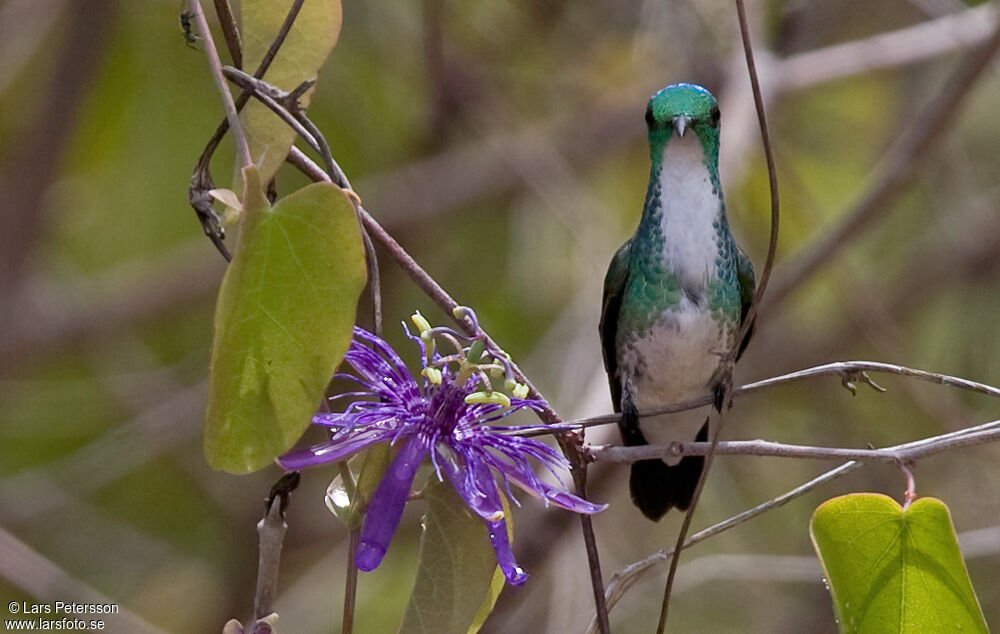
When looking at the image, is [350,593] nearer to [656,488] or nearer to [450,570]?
[450,570]

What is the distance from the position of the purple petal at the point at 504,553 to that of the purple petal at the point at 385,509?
0.38 feet

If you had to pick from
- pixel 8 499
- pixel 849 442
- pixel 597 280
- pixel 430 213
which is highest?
pixel 430 213

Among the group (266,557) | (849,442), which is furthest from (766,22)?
(266,557)

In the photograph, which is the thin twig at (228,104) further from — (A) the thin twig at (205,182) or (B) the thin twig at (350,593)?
(B) the thin twig at (350,593)

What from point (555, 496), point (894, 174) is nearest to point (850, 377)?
point (555, 496)

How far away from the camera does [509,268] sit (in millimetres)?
4586

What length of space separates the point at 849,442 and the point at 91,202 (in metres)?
2.65

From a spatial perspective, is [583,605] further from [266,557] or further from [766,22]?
[266,557]

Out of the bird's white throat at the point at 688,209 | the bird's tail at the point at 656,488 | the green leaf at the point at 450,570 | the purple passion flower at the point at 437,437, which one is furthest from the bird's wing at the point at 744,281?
the green leaf at the point at 450,570

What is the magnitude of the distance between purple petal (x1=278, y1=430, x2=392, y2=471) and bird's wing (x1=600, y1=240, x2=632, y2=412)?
1232mm

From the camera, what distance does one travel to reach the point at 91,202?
4.48 m

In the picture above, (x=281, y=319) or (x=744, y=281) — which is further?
(x=744, y=281)

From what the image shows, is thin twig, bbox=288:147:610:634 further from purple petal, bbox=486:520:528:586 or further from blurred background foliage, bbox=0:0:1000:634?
blurred background foliage, bbox=0:0:1000:634

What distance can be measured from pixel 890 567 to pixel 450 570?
1.73 feet
